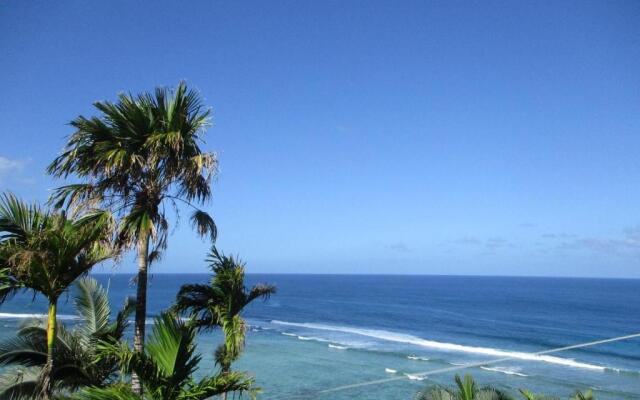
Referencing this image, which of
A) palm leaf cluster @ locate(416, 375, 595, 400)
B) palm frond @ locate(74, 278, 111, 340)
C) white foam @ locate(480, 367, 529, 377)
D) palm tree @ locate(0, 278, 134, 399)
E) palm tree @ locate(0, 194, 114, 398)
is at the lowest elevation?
white foam @ locate(480, 367, 529, 377)

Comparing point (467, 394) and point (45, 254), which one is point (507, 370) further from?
point (45, 254)

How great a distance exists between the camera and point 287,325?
→ 196 feet

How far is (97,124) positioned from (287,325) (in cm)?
5603

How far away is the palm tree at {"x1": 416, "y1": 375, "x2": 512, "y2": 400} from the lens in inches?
283

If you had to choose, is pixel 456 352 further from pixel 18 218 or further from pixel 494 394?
pixel 18 218

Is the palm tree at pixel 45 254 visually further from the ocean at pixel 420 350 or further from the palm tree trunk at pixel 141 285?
the ocean at pixel 420 350

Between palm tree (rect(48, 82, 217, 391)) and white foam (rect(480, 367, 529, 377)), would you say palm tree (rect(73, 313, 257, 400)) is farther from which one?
white foam (rect(480, 367, 529, 377))

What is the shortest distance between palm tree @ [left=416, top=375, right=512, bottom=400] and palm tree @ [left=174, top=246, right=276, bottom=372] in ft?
10.3

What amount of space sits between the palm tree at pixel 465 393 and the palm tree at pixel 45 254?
5.18m

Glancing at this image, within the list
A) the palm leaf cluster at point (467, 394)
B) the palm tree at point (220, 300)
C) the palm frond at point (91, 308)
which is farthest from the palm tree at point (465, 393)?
the palm frond at point (91, 308)

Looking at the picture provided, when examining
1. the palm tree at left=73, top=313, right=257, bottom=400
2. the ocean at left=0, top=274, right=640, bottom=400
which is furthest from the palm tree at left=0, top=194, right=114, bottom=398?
the ocean at left=0, top=274, right=640, bottom=400

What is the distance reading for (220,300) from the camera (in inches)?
288

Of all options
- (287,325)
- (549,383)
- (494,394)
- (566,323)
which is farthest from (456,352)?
(494,394)

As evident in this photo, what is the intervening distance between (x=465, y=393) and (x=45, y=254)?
5.68 metres
